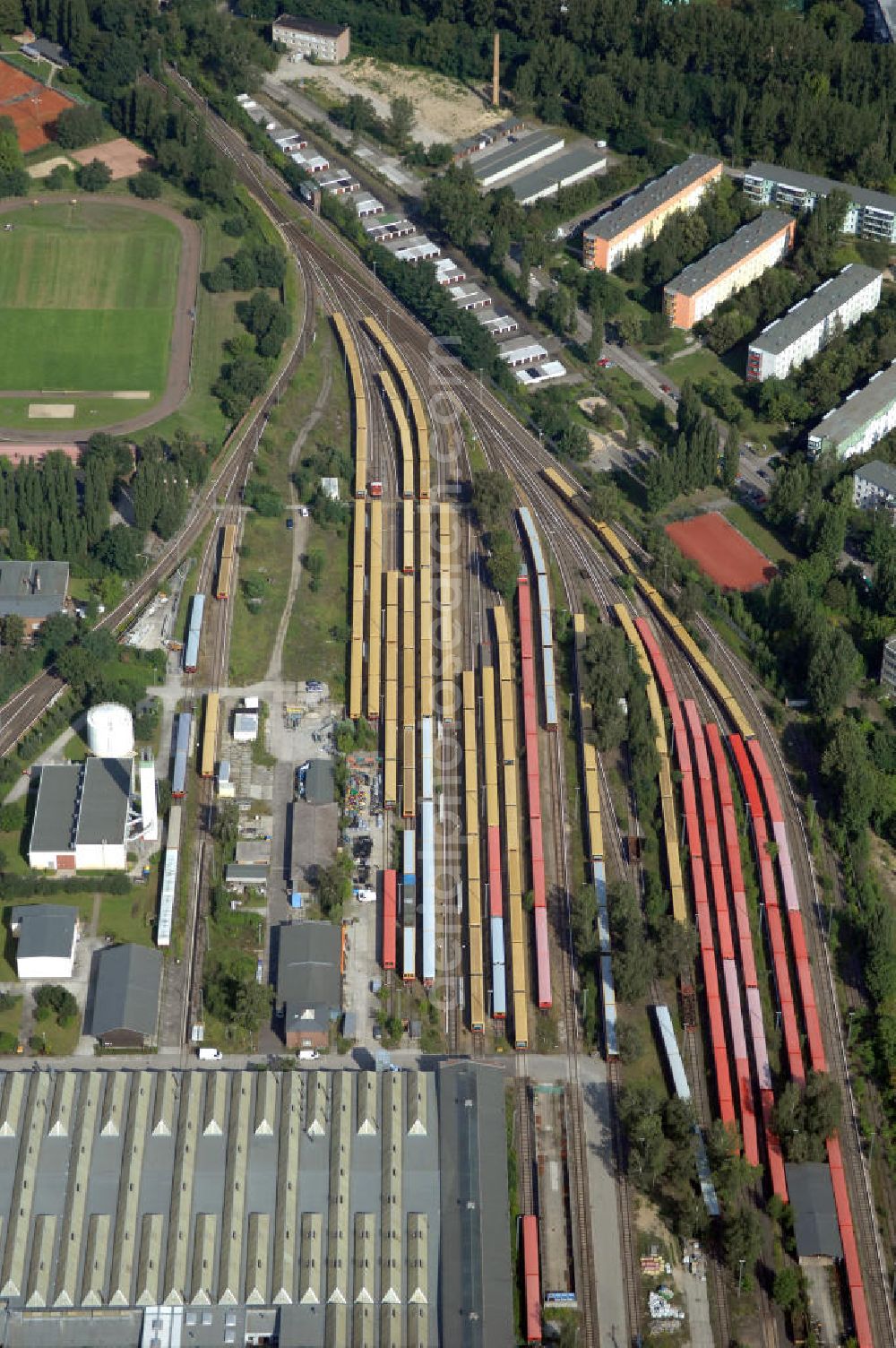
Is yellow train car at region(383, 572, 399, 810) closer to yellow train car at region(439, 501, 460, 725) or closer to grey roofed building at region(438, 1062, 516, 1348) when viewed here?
yellow train car at region(439, 501, 460, 725)

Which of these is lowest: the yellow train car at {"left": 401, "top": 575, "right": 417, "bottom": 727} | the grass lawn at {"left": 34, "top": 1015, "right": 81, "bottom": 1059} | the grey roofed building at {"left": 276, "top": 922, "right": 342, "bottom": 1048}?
the grass lawn at {"left": 34, "top": 1015, "right": 81, "bottom": 1059}

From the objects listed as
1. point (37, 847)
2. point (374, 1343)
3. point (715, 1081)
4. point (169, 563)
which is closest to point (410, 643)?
point (169, 563)

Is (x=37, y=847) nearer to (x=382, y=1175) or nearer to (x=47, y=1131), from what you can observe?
(x=47, y=1131)

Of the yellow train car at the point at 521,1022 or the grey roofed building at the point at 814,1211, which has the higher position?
the yellow train car at the point at 521,1022

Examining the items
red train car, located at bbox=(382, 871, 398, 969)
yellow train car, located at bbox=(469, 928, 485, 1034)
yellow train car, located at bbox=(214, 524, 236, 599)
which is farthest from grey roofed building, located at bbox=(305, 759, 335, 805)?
yellow train car, located at bbox=(214, 524, 236, 599)

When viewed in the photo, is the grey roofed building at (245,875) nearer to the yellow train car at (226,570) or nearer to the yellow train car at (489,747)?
the yellow train car at (489,747)

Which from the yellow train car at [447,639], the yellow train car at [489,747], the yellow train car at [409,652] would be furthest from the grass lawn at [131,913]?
the yellow train car at [447,639]

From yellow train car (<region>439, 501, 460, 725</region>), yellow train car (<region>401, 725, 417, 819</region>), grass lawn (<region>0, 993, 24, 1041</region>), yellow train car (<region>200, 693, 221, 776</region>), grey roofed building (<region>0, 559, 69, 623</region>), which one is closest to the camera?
grass lawn (<region>0, 993, 24, 1041</region>)
